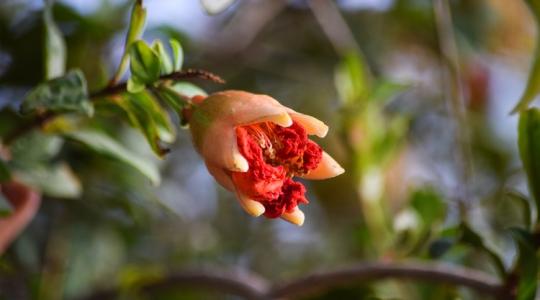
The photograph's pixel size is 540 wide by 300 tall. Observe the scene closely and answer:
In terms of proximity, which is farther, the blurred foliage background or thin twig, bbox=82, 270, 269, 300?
the blurred foliage background

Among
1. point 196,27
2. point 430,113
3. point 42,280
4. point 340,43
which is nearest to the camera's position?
point 42,280

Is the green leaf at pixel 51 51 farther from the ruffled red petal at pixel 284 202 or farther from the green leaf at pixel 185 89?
the ruffled red petal at pixel 284 202

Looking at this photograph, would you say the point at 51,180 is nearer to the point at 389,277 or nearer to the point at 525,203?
the point at 389,277

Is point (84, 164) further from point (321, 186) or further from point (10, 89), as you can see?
point (321, 186)

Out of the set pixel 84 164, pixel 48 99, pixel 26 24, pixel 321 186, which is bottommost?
pixel 321 186

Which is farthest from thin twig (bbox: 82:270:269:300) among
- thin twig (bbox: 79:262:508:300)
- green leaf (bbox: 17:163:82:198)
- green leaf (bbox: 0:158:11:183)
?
green leaf (bbox: 0:158:11:183)

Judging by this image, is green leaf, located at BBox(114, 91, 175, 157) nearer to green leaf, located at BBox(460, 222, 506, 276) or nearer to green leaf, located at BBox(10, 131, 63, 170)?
green leaf, located at BBox(10, 131, 63, 170)

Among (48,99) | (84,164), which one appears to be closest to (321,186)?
(84,164)

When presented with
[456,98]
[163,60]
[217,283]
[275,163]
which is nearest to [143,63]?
[163,60]
